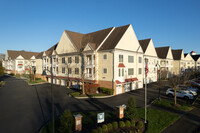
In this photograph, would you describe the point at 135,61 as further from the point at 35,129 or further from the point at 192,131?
the point at 35,129

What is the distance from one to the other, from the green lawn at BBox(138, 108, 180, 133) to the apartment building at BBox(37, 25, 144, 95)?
1023 centimetres

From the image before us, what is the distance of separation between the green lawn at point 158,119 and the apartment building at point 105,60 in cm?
1023

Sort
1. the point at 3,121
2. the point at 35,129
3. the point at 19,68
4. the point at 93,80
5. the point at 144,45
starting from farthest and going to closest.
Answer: the point at 19,68 → the point at 144,45 → the point at 93,80 → the point at 3,121 → the point at 35,129

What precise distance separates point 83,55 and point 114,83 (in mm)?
10722

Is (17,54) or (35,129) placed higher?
(17,54)

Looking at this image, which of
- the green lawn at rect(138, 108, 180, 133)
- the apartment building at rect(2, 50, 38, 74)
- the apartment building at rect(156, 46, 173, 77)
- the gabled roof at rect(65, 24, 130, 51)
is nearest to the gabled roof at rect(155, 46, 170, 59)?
the apartment building at rect(156, 46, 173, 77)

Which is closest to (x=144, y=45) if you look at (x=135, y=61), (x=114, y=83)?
(x=135, y=61)

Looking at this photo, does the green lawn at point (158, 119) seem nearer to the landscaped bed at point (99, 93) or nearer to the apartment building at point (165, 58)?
the landscaped bed at point (99, 93)

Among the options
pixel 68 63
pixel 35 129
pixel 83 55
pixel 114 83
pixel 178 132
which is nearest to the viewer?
pixel 178 132

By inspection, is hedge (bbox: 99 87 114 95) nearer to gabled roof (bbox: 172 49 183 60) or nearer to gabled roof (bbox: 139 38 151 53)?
gabled roof (bbox: 139 38 151 53)

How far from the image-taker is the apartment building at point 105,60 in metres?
25.2

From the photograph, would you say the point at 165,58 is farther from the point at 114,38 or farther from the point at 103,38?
the point at 103,38

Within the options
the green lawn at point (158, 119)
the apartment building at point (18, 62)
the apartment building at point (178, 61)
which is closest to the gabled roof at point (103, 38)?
the green lawn at point (158, 119)

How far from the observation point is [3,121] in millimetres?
13312
